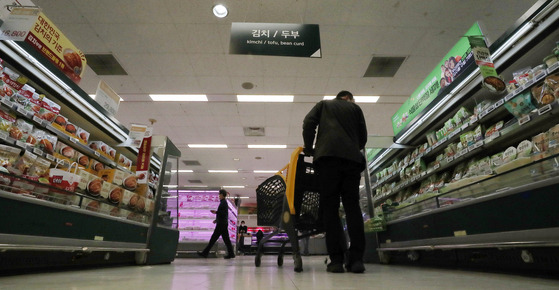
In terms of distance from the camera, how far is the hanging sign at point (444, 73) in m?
2.93

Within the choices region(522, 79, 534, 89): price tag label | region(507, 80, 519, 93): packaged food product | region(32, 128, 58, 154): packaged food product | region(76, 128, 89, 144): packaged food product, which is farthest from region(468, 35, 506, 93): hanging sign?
region(76, 128, 89, 144): packaged food product

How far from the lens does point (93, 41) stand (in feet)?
16.8

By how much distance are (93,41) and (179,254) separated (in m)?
5.61

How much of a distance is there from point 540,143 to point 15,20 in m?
3.70

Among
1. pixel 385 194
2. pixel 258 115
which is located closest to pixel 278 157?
pixel 258 115

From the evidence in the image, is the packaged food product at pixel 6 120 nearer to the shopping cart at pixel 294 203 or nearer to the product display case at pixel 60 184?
the product display case at pixel 60 184

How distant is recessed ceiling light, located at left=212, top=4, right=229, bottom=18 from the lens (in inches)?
174

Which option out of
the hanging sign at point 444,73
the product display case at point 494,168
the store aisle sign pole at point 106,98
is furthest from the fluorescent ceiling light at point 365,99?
→ the store aisle sign pole at point 106,98

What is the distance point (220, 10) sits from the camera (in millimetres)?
4488

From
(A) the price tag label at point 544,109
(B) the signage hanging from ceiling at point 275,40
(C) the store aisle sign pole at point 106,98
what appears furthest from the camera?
(B) the signage hanging from ceiling at point 275,40

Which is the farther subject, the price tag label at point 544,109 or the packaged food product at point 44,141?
the packaged food product at point 44,141

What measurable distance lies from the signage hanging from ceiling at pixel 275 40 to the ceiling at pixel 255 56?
0.93 metres

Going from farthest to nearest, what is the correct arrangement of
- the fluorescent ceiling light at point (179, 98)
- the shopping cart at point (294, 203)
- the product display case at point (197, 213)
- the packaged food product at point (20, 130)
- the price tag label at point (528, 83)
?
the product display case at point (197, 213)
the fluorescent ceiling light at point (179, 98)
the shopping cart at point (294, 203)
the packaged food product at point (20, 130)
the price tag label at point (528, 83)

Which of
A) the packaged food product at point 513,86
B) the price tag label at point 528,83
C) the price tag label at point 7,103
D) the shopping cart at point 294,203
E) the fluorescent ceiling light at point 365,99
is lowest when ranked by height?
the shopping cart at point 294,203
